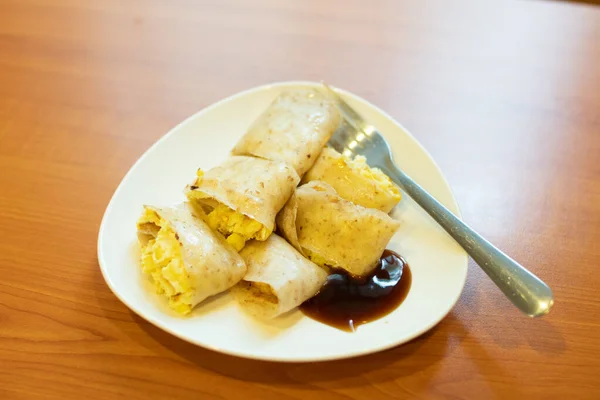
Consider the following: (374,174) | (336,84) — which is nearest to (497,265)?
(374,174)

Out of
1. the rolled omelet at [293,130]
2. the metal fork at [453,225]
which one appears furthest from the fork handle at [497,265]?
the rolled omelet at [293,130]

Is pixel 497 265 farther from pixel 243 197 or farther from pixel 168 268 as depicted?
pixel 168 268

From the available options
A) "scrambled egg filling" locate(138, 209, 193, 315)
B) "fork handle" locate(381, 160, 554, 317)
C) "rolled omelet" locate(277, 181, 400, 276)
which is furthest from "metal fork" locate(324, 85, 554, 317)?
"scrambled egg filling" locate(138, 209, 193, 315)

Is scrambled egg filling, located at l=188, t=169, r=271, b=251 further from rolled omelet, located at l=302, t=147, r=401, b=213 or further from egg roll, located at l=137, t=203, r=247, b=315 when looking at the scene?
rolled omelet, located at l=302, t=147, r=401, b=213

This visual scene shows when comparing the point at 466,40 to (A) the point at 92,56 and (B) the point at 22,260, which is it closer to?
(A) the point at 92,56

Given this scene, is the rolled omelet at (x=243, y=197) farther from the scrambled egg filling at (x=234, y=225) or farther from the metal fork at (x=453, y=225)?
the metal fork at (x=453, y=225)

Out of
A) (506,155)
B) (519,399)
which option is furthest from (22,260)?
(506,155)
